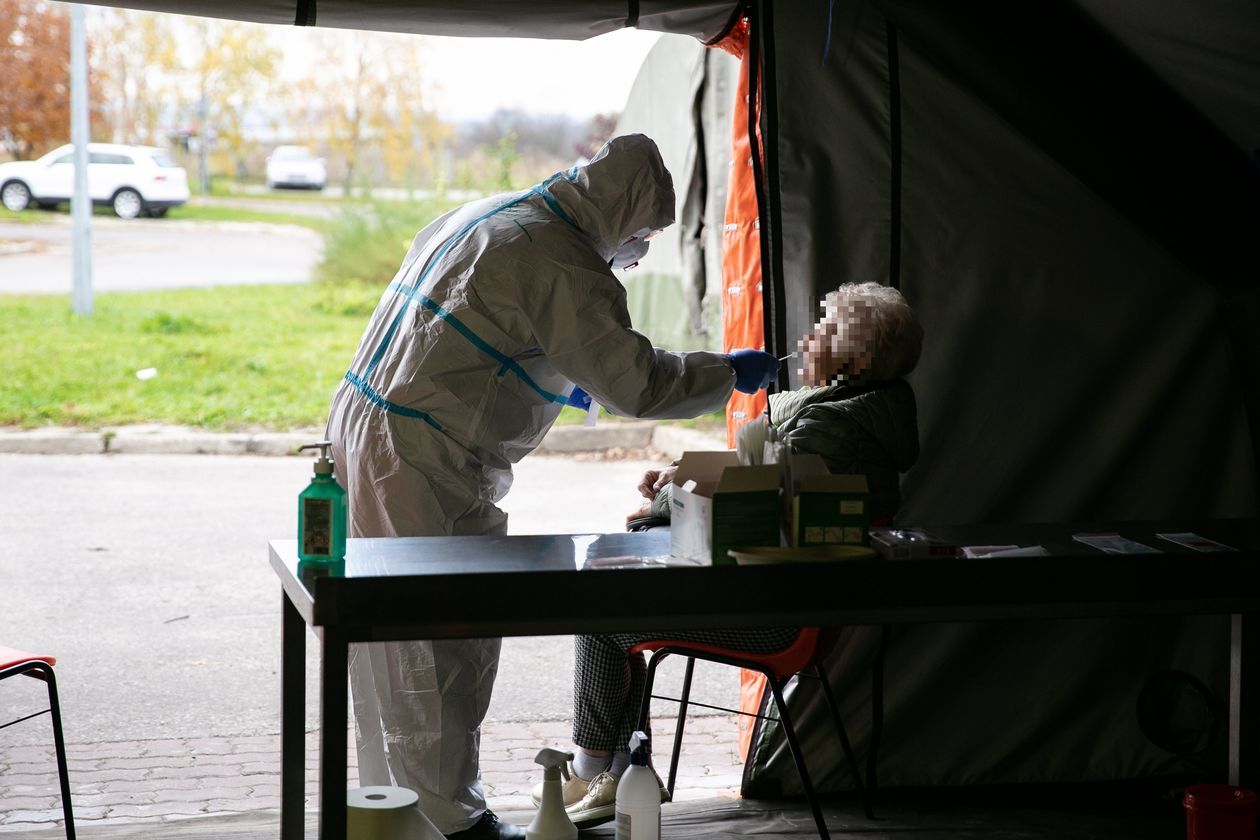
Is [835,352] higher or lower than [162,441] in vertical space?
higher

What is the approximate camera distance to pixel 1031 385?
2988 millimetres

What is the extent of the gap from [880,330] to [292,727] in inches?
50.3

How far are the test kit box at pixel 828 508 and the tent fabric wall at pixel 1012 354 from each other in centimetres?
88

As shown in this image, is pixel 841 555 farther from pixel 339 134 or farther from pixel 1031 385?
pixel 339 134

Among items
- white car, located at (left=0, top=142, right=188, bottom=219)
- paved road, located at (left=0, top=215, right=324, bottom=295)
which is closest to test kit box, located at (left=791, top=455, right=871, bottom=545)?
paved road, located at (left=0, top=215, right=324, bottom=295)

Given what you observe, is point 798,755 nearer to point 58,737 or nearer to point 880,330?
point 880,330

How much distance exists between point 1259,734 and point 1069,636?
44 centimetres

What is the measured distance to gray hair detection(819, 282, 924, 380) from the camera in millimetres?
2545

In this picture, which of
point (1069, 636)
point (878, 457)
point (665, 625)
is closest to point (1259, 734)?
point (1069, 636)

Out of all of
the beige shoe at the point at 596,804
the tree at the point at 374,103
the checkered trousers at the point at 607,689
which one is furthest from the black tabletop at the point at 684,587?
the tree at the point at 374,103

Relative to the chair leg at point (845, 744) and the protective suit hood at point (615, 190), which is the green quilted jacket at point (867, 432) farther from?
the protective suit hood at point (615, 190)

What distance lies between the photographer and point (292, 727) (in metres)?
2.14

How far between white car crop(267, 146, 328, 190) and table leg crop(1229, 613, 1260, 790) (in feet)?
34.5

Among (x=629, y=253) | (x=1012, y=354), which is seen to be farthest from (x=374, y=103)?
(x=1012, y=354)
